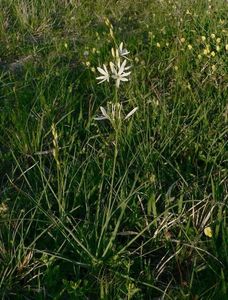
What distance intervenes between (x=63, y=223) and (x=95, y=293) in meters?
0.32

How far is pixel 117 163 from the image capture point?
2.52 m

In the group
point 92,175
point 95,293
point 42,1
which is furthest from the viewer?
point 42,1

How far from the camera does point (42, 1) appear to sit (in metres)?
4.77

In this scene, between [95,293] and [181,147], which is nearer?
[95,293]

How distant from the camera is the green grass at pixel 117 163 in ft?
6.56

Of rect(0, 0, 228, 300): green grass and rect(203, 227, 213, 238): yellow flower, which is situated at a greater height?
rect(203, 227, 213, 238): yellow flower

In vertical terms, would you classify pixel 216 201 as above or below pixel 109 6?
above

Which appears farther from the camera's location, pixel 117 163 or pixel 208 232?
pixel 117 163

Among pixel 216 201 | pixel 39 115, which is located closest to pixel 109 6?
pixel 39 115

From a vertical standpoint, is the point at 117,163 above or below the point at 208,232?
below

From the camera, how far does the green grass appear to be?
78.7 inches

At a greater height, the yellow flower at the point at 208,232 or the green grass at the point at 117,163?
the yellow flower at the point at 208,232

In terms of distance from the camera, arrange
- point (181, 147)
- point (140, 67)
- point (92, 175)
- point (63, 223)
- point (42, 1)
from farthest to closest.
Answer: point (42, 1) < point (140, 67) < point (181, 147) < point (92, 175) < point (63, 223)

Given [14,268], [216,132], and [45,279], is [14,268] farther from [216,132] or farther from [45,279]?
[216,132]
